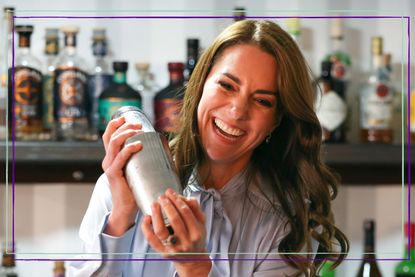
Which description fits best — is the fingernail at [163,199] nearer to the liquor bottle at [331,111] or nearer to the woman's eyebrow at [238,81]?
the woman's eyebrow at [238,81]

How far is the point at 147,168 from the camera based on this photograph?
53cm

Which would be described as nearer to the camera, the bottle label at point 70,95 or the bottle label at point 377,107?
the bottle label at point 70,95

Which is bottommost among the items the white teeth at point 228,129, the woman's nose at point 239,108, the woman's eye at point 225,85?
the white teeth at point 228,129

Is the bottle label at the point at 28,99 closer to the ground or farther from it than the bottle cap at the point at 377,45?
closer to the ground

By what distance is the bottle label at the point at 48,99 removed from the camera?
117 cm

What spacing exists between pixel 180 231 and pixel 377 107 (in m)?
0.89

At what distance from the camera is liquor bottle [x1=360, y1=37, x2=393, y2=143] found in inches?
54.6

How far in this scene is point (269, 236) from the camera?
60 cm

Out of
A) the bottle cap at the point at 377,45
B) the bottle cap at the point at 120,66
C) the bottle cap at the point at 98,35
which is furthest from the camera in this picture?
the bottle cap at the point at 377,45

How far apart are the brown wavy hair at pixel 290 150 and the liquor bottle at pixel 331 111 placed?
756 millimetres

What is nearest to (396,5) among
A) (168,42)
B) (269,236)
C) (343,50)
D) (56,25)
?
(343,50)

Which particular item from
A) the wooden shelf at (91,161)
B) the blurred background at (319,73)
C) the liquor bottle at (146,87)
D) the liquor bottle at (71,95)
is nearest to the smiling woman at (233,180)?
the wooden shelf at (91,161)

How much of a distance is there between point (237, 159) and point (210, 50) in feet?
0.25

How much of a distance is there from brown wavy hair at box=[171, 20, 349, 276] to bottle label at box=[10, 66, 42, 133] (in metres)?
0.55
